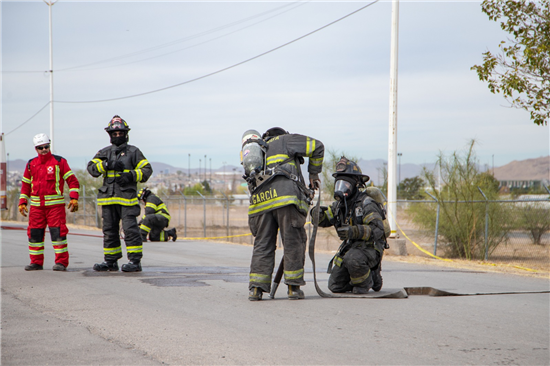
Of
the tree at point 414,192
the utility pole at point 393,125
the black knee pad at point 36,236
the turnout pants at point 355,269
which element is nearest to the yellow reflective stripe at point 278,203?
the turnout pants at point 355,269

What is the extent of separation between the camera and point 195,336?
4531mm

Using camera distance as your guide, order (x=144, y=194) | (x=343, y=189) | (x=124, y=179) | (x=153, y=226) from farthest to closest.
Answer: (x=153, y=226) < (x=144, y=194) < (x=124, y=179) < (x=343, y=189)

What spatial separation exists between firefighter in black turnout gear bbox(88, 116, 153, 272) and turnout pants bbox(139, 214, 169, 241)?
709cm

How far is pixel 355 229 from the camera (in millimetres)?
6379

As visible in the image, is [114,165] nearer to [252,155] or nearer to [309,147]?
[252,155]

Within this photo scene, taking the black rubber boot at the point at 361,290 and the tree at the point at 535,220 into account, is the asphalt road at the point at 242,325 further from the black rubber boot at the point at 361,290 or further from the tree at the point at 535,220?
the tree at the point at 535,220

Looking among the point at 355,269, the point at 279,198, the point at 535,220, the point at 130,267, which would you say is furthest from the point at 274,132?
the point at 535,220

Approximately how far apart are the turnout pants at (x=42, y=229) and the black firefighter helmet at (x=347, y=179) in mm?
4434

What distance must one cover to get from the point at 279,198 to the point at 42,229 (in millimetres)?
4466

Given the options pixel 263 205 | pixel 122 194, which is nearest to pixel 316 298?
pixel 263 205

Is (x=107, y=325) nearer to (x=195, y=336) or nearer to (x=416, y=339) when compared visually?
(x=195, y=336)

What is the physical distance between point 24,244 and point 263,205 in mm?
9833

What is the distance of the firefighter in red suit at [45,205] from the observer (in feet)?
27.9

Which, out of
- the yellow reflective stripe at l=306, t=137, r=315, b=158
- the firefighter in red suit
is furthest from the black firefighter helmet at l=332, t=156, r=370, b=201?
the firefighter in red suit
